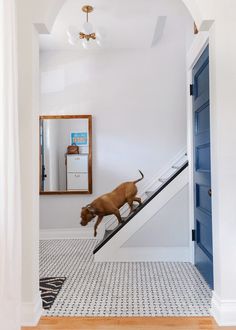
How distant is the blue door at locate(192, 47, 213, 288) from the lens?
2.47 m

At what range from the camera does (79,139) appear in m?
4.56

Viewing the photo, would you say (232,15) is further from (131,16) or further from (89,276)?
(89,276)

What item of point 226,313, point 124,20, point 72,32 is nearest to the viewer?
point 226,313

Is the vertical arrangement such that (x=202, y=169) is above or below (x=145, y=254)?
above

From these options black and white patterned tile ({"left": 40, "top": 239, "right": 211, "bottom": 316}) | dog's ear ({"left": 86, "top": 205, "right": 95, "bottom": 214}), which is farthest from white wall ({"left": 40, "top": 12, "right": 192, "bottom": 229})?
black and white patterned tile ({"left": 40, "top": 239, "right": 211, "bottom": 316})

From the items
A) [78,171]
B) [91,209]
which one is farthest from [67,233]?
[91,209]

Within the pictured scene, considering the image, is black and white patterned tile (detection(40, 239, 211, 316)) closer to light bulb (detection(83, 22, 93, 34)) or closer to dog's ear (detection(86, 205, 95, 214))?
dog's ear (detection(86, 205, 95, 214))

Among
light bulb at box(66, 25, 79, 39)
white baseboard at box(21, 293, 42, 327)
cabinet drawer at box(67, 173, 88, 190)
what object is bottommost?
white baseboard at box(21, 293, 42, 327)

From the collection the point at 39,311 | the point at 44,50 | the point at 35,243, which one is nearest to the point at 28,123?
the point at 35,243

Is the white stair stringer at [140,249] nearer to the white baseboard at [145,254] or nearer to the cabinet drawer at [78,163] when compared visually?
the white baseboard at [145,254]

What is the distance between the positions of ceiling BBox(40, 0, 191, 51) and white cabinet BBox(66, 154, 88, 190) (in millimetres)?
1739

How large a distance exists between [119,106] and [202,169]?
2242mm

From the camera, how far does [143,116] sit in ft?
14.9

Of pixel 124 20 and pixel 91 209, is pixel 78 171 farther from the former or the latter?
pixel 124 20
